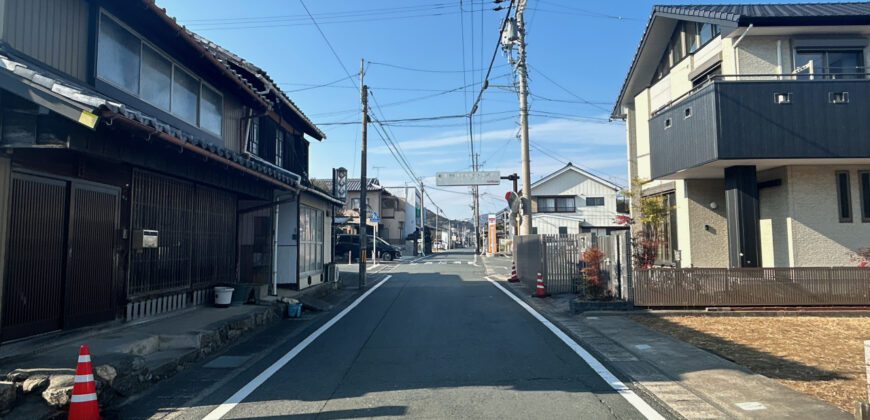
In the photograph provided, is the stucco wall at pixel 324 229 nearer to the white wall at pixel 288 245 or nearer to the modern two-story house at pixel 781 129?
the white wall at pixel 288 245

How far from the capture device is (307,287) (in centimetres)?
1481

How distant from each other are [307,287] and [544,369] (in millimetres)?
9907

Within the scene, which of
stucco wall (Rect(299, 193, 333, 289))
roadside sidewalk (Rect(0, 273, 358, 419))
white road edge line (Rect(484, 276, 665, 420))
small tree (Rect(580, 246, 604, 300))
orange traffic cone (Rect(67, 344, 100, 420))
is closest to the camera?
orange traffic cone (Rect(67, 344, 100, 420))

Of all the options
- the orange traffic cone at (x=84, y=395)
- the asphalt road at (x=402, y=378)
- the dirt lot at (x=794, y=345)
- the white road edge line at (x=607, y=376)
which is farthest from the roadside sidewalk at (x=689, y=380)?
the orange traffic cone at (x=84, y=395)

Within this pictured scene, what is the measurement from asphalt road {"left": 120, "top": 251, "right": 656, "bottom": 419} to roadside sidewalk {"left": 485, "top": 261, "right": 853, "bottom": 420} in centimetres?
49

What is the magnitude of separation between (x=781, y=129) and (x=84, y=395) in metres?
14.0

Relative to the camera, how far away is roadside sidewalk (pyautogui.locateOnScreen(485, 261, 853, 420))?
15.6ft

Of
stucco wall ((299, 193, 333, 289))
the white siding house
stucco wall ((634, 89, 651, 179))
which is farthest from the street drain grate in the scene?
the white siding house

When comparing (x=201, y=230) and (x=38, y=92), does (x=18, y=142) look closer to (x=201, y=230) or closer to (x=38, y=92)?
(x=38, y=92)

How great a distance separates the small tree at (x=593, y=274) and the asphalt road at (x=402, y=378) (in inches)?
79.3

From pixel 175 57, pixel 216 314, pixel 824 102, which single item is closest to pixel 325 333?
pixel 216 314

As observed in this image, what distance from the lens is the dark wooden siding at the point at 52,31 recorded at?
608cm

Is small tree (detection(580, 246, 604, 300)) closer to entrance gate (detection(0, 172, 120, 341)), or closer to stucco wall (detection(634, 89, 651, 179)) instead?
stucco wall (detection(634, 89, 651, 179))

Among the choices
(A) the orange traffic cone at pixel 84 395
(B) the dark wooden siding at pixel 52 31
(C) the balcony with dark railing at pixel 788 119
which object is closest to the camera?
(A) the orange traffic cone at pixel 84 395
